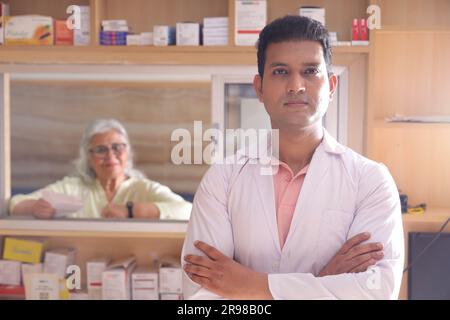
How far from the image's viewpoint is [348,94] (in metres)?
2.24

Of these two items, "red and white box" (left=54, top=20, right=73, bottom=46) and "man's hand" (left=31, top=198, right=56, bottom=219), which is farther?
"man's hand" (left=31, top=198, right=56, bottom=219)

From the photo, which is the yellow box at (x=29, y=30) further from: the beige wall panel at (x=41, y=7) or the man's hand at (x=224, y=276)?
the man's hand at (x=224, y=276)

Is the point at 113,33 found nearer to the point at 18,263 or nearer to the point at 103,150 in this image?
the point at 103,150

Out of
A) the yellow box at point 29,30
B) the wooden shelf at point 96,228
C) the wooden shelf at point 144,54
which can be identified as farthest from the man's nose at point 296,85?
the yellow box at point 29,30

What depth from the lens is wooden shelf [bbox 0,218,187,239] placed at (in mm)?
2287

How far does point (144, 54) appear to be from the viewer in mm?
2199

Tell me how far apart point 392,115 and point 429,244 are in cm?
55

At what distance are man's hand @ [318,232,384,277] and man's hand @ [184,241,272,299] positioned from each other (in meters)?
0.15

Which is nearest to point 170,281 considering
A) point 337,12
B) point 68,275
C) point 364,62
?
point 68,275

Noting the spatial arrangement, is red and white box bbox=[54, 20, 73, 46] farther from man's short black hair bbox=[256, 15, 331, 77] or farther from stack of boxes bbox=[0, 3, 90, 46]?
man's short black hair bbox=[256, 15, 331, 77]

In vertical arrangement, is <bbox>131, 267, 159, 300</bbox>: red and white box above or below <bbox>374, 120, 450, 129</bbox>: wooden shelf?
below

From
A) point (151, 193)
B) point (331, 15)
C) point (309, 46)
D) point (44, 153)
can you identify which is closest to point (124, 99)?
point (44, 153)

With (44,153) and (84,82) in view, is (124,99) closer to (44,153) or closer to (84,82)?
(84,82)

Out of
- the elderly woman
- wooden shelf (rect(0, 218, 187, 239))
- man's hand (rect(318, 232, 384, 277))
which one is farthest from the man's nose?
the elderly woman
